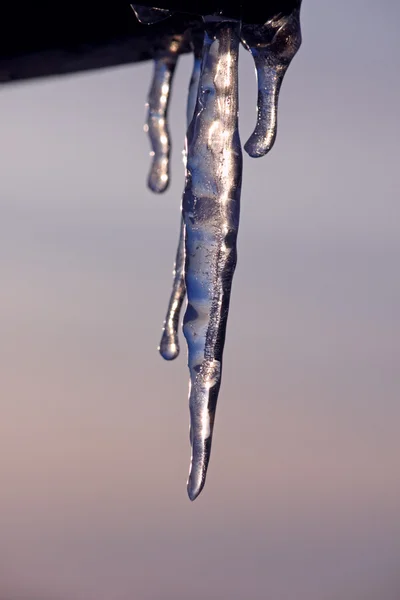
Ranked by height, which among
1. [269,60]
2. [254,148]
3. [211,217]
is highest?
[269,60]

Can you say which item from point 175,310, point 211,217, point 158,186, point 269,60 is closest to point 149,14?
point 269,60

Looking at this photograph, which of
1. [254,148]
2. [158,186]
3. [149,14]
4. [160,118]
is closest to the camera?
[149,14]

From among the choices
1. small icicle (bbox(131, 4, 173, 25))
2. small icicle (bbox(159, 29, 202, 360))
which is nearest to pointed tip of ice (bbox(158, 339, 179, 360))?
small icicle (bbox(159, 29, 202, 360))

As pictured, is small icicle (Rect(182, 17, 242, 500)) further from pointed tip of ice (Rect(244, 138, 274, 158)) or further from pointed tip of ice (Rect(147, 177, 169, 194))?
pointed tip of ice (Rect(147, 177, 169, 194))

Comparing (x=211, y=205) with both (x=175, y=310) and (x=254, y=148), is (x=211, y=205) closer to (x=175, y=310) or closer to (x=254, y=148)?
(x=254, y=148)

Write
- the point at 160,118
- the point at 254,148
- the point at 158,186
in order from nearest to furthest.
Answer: the point at 254,148
the point at 160,118
the point at 158,186

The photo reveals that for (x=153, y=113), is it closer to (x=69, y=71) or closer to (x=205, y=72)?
(x=69, y=71)
